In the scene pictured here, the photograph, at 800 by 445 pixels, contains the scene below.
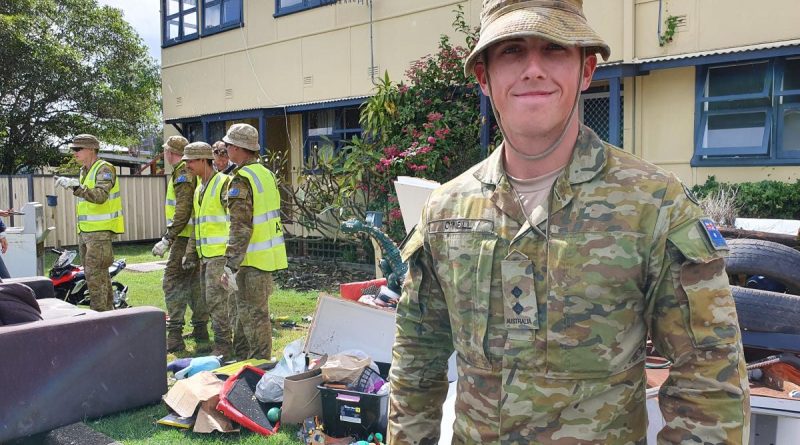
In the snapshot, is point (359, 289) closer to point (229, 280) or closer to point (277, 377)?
point (229, 280)

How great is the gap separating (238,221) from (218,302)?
3.62ft

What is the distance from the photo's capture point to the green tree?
732 inches

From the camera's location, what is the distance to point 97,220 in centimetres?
730

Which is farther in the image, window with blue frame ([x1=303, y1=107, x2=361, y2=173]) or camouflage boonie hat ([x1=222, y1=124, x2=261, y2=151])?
window with blue frame ([x1=303, y1=107, x2=361, y2=173])

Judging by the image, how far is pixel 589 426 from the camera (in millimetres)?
Answer: 1521

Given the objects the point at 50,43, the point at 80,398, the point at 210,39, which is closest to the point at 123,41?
the point at 50,43

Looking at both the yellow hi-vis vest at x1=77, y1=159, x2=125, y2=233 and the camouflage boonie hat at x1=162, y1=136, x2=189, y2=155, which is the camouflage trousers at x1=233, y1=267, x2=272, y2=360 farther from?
the camouflage boonie hat at x1=162, y1=136, x2=189, y2=155

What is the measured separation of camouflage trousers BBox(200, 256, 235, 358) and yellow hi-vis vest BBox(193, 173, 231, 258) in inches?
4.5

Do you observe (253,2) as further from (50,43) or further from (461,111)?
(50,43)

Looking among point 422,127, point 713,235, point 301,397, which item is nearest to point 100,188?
point 301,397

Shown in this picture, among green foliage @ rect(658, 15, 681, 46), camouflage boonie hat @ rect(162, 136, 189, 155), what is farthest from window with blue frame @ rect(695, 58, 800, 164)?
camouflage boonie hat @ rect(162, 136, 189, 155)

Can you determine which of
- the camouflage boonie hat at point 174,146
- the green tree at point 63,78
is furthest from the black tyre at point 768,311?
the green tree at point 63,78

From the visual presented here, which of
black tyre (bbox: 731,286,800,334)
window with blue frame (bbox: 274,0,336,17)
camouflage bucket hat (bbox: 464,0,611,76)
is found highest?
window with blue frame (bbox: 274,0,336,17)

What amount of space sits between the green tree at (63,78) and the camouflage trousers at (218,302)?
52.3ft
